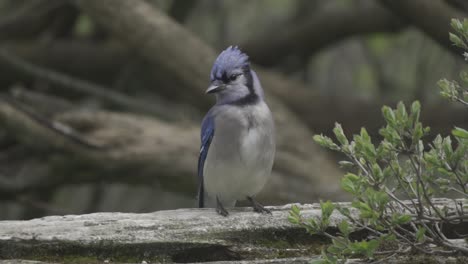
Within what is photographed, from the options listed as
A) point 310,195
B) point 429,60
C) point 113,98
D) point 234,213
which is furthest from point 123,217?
point 429,60

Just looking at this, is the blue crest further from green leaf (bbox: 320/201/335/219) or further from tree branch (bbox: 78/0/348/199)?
tree branch (bbox: 78/0/348/199)

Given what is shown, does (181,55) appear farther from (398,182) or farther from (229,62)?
(398,182)

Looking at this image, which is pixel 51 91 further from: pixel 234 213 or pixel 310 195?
pixel 234 213

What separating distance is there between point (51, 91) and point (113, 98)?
1169 millimetres

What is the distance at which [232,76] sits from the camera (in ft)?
15.8

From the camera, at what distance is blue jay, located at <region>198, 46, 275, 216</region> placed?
15.3ft

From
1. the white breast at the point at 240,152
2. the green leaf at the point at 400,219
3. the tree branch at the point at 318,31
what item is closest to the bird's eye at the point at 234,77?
the white breast at the point at 240,152

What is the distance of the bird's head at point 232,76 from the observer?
4.80m

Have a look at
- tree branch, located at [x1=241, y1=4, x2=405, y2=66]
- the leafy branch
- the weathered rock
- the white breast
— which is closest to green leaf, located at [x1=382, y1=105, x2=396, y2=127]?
the leafy branch

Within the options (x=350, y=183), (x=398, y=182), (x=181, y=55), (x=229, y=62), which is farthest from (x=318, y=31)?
(x=350, y=183)

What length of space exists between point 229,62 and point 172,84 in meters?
3.47

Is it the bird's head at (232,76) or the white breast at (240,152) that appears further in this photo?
the bird's head at (232,76)

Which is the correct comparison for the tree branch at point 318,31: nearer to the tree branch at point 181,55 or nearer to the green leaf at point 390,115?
the tree branch at point 181,55

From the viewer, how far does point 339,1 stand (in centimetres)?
972
